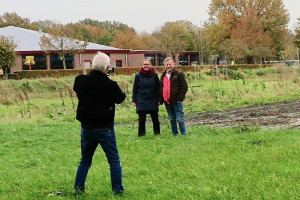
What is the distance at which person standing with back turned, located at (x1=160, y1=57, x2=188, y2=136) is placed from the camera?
30.0 ft

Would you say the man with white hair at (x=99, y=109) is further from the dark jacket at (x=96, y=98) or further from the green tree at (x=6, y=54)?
the green tree at (x=6, y=54)

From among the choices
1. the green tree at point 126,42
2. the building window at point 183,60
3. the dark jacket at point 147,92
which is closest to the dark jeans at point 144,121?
the dark jacket at point 147,92

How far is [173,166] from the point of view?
20.4ft

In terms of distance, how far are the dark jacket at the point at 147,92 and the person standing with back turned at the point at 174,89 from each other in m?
0.18

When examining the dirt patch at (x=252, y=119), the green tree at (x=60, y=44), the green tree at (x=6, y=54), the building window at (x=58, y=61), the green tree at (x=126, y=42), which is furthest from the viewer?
the green tree at (x=126, y=42)

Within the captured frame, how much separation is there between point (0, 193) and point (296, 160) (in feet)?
13.4

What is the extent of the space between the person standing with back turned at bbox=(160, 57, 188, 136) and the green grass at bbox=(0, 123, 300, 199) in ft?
1.61

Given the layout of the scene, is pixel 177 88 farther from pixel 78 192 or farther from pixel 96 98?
pixel 78 192

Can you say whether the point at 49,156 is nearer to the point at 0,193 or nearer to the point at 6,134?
the point at 0,193

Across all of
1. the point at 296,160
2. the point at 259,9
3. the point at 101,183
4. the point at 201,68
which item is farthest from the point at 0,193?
the point at 259,9

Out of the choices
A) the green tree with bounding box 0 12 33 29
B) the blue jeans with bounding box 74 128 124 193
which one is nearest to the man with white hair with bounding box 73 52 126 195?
the blue jeans with bounding box 74 128 124 193

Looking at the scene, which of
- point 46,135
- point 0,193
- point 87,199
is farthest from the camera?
point 46,135

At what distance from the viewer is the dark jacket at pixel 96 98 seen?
4918 mm

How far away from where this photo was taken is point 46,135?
10.3 m
